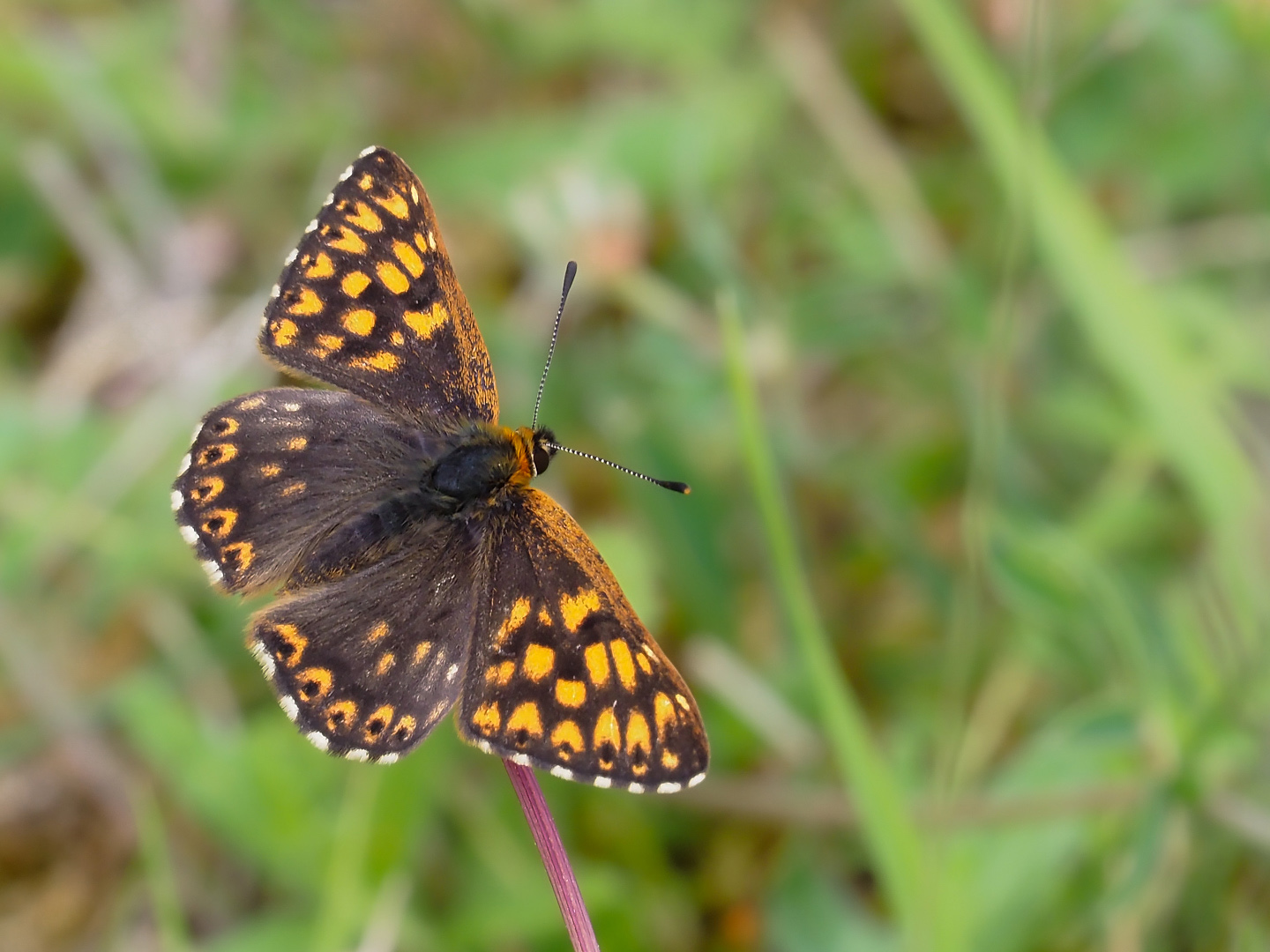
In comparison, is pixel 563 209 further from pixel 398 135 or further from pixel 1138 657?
pixel 1138 657

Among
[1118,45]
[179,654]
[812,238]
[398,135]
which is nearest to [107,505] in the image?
[179,654]

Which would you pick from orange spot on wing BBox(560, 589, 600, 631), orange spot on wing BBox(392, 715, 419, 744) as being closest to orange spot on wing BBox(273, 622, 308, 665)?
orange spot on wing BBox(392, 715, 419, 744)

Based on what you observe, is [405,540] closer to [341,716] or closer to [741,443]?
[341,716]

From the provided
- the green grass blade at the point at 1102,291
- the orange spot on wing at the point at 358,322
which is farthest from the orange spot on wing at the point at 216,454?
the green grass blade at the point at 1102,291

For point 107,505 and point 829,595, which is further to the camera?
point 829,595

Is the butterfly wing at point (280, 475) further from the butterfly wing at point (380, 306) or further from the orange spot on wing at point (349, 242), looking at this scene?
the orange spot on wing at point (349, 242)

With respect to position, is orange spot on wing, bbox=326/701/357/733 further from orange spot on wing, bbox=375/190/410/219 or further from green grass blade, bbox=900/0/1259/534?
green grass blade, bbox=900/0/1259/534

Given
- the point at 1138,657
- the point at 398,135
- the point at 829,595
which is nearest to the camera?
the point at 1138,657
